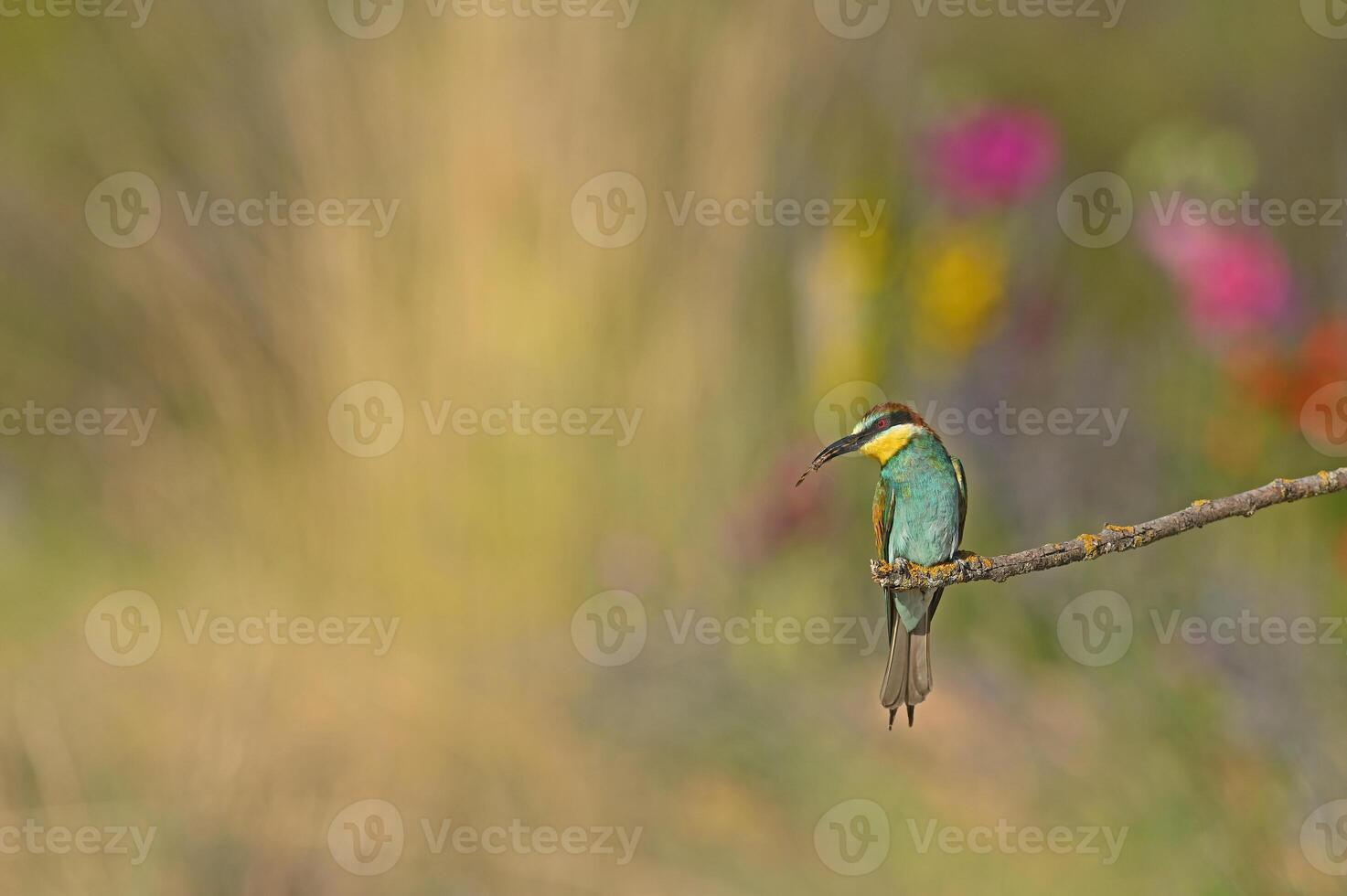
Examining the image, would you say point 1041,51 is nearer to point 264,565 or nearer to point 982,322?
point 982,322

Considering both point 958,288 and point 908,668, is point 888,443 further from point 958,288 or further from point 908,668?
point 958,288

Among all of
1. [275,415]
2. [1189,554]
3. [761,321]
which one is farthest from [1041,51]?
[275,415]

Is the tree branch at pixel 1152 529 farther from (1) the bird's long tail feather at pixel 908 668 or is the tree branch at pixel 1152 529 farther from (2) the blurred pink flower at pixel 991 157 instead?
(2) the blurred pink flower at pixel 991 157

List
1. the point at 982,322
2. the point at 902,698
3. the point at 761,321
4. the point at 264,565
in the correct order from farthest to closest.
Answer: the point at 761,321
the point at 264,565
the point at 982,322
the point at 902,698

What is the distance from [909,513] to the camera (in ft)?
1.59

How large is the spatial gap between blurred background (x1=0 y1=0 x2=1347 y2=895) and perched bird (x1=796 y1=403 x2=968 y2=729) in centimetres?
96

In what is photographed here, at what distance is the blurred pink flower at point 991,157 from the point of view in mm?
1938

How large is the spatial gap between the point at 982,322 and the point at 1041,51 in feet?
8.63

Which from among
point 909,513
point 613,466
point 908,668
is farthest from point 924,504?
point 613,466

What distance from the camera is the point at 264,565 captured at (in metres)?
2.43

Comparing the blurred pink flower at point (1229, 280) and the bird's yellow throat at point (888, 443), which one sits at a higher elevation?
the blurred pink flower at point (1229, 280)

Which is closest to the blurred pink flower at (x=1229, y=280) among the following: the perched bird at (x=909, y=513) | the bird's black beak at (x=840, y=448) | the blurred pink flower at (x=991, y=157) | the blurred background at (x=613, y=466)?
the blurred background at (x=613, y=466)

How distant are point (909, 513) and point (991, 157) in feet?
5.14

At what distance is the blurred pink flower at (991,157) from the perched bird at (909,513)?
152 centimetres
